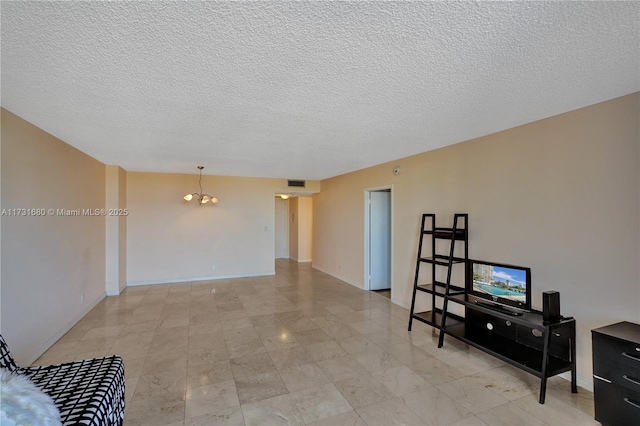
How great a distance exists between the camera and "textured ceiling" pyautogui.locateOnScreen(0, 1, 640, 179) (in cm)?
129

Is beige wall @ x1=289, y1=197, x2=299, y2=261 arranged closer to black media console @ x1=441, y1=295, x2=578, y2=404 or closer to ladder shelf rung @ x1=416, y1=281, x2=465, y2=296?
ladder shelf rung @ x1=416, y1=281, x2=465, y2=296

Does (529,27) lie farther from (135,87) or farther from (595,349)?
A: (135,87)

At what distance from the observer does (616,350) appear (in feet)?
6.43

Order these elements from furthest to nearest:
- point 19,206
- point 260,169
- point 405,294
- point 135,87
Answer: point 260,169 < point 405,294 < point 19,206 < point 135,87

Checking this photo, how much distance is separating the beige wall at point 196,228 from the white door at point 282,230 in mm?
2959

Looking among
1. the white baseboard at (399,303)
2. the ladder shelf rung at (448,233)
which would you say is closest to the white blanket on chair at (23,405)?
the ladder shelf rung at (448,233)

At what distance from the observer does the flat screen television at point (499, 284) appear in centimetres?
265

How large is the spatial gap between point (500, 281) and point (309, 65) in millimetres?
2670

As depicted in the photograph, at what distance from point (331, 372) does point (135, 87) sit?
2847 mm

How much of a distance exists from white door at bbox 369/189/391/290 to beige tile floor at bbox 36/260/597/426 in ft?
3.61

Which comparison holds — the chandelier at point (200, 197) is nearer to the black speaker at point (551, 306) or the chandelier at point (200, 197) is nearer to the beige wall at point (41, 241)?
A: the beige wall at point (41, 241)

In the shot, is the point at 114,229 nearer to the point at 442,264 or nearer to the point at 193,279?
the point at 193,279

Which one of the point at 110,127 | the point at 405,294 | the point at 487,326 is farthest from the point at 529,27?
the point at 405,294

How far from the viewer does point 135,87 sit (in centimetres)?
200
